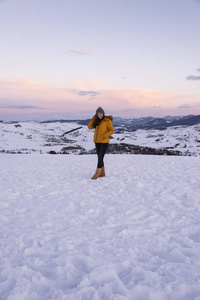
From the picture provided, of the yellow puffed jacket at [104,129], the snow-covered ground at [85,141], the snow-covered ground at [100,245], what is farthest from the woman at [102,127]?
the snow-covered ground at [85,141]

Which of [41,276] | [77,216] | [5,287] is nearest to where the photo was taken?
[5,287]

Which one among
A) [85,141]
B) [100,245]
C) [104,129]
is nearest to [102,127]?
[104,129]

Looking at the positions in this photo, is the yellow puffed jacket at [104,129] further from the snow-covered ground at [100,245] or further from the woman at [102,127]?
the snow-covered ground at [100,245]

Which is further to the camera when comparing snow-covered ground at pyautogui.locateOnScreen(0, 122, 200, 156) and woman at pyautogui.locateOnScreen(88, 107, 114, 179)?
snow-covered ground at pyautogui.locateOnScreen(0, 122, 200, 156)

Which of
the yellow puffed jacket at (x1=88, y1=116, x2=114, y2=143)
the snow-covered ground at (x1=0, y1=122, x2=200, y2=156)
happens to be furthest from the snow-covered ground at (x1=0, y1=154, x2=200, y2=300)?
the snow-covered ground at (x1=0, y1=122, x2=200, y2=156)

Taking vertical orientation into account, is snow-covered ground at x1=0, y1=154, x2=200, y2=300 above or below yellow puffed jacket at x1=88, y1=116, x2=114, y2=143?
below

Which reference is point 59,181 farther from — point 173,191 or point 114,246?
point 114,246

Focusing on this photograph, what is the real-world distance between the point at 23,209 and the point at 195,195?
461 centimetres

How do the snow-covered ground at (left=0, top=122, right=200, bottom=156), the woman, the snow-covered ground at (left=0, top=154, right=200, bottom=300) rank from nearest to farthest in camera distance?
the snow-covered ground at (left=0, top=154, right=200, bottom=300)
the woman
the snow-covered ground at (left=0, top=122, right=200, bottom=156)

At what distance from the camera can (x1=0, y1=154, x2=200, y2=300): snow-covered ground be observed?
2156mm

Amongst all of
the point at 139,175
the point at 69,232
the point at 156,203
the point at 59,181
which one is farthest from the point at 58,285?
the point at 139,175

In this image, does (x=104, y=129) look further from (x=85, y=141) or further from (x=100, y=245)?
(x=85, y=141)

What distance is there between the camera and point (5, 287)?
7.17 feet

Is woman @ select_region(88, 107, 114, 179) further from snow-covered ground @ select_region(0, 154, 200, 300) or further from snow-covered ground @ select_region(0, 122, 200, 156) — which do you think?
snow-covered ground @ select_region(0, 122, 200, 156)
